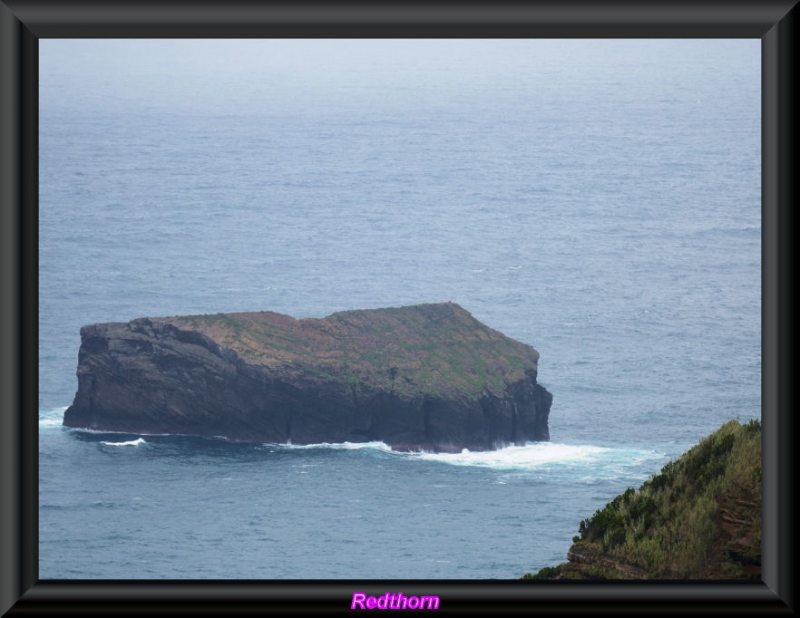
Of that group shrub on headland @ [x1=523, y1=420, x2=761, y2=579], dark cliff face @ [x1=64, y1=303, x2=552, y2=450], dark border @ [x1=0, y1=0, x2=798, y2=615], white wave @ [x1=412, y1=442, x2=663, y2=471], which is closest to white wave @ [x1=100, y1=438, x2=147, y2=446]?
dark cliff face @ [x1=64, y1=303, x2=552, y2=450]

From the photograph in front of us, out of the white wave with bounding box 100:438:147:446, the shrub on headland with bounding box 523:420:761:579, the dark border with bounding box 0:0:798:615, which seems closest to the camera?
the dark border with bounding box 0:0:798:615

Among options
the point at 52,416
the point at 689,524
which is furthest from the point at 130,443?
the point at 689,524

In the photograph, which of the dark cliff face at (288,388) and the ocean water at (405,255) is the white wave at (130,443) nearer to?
the ocean water at (405,255)

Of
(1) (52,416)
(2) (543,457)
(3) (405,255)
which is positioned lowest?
(2) (543,457)

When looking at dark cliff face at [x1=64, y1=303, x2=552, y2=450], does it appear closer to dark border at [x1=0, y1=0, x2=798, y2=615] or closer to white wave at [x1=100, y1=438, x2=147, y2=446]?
white wave at [x1=100, y1=438, x2=147, y2=446]
